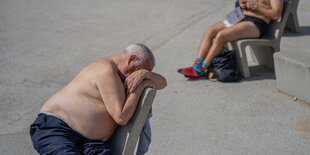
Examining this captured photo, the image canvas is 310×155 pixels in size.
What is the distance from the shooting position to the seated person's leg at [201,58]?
486 centimetres

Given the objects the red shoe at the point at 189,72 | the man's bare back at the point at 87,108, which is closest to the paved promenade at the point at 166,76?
the red shoe at the point at 189,72

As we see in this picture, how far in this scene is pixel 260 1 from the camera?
4.79 meters

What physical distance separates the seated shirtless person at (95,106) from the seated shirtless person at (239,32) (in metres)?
2.33

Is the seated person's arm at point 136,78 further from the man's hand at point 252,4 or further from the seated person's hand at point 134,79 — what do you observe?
the man's hand at point 252,4

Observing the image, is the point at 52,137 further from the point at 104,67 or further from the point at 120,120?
the point at 104,67

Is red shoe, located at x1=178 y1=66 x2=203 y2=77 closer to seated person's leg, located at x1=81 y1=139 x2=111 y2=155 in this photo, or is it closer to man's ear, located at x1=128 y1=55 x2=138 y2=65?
man's ear, located at x1=128 y1=55 x2=138 y2=65

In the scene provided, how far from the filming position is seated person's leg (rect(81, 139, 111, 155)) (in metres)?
2.40

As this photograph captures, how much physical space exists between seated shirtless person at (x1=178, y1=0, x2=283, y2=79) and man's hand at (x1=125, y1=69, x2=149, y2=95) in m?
Answer: 2.38

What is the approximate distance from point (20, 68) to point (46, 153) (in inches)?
137

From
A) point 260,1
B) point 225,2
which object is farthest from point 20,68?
point 225,2

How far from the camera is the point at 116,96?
7.75 ft

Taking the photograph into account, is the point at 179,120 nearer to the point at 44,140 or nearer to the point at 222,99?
the point at 222,99

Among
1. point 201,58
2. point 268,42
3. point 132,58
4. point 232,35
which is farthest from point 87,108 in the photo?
point 268,42

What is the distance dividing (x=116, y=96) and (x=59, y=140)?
1.62 ft
